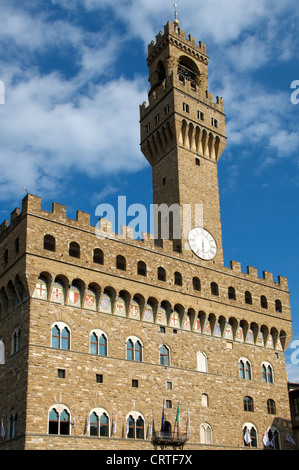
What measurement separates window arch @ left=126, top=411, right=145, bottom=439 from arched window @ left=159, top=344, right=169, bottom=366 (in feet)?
13.5

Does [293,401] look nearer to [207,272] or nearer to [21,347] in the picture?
[207,272]

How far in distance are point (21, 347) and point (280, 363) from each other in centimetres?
2211

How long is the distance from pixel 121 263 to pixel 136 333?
4684 mm

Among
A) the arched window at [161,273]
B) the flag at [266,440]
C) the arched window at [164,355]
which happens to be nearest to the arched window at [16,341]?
the arched window at [164,355]

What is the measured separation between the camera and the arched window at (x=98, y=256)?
129 feet

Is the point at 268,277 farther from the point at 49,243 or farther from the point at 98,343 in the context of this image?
the point at 49,243

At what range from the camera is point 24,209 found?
123ft

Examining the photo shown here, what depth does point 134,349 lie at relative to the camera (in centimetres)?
3916

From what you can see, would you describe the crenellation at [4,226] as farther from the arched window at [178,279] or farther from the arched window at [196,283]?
the arched window at [196,283]

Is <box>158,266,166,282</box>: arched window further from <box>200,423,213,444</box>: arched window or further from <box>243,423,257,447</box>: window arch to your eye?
<box>243,423,257,447</box>: window arch

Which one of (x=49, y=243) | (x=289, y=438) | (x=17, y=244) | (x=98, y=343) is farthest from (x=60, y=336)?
(x=289, y=438)

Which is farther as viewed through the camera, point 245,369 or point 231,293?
point 231,293
